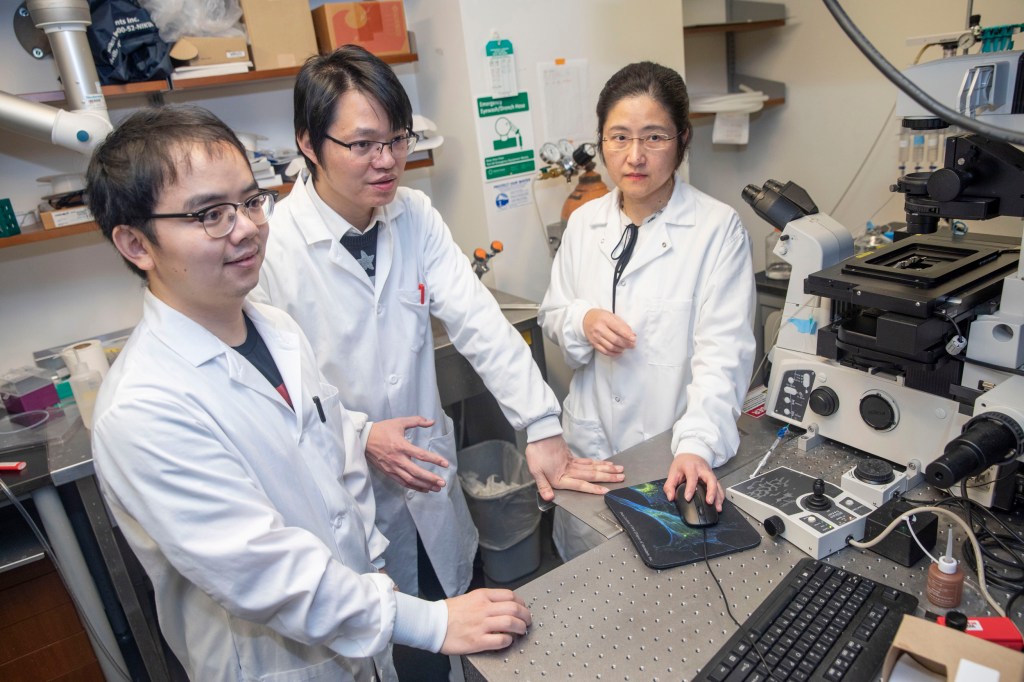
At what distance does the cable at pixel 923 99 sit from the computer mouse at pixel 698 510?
62 centimetres

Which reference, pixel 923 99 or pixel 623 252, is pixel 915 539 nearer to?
pixel 923 99

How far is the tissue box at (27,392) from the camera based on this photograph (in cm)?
179

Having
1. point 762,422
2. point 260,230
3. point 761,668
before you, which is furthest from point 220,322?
point 762,422

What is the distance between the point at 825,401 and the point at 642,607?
54cm

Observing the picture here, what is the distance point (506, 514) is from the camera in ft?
6.97

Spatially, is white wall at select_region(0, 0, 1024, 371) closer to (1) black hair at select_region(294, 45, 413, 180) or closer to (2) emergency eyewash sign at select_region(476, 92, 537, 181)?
(2) emergency eyewash sign at select_region(476, 92, 537, 181)

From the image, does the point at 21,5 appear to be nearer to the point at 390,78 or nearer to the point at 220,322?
the point at 390,78

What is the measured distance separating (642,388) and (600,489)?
1.35 feet

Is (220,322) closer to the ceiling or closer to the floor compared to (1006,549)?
closer to the ceiling

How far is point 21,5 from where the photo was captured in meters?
1.90

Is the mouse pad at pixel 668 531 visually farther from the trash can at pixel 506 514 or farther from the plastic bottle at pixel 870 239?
the plastic bottle at pixel 870 239

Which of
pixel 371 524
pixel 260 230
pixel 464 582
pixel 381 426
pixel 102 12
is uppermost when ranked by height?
pixel 102 12

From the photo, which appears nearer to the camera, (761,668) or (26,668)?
(761,668)

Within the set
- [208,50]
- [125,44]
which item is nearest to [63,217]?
[125,44]
